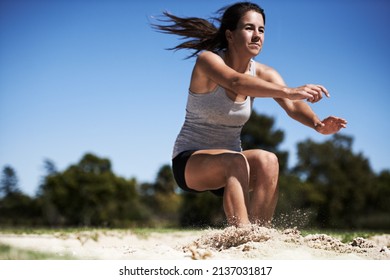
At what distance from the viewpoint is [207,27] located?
5152 mm

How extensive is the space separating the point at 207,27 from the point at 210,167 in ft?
5.37

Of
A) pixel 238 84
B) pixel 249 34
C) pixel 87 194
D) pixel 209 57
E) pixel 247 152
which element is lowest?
pixel 247 152

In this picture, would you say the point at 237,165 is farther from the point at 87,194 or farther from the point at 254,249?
the point at 87,194

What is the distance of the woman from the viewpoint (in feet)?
13.4

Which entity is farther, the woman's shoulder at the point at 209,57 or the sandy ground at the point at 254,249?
the woman's shoulder at the point at 209,57

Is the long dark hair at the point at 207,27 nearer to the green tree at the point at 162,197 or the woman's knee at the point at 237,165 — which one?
the woman's knee at the point at 237,165

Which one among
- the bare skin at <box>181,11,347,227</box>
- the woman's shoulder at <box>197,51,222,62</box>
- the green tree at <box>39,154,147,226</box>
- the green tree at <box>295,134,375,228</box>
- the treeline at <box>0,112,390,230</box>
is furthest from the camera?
the green tree at <box>39,154,147,226</box>

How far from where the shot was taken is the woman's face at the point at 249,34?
4.47m

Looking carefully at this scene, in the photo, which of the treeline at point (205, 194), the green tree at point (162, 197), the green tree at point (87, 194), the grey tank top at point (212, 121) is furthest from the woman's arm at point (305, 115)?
the green tree at point (87, 194)

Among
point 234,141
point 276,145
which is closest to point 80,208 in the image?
point 276,145

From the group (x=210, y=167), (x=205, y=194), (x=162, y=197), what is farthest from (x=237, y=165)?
(x=162, y=197)

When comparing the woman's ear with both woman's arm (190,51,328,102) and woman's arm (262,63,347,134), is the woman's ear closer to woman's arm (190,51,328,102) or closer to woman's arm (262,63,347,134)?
woman's arm (190,51,328,102)

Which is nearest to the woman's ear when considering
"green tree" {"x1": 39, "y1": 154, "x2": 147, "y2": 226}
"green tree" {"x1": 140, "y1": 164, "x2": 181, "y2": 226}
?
"green tree" {"x1": 140, "y1": 164, "x2": 181, "y2": 226}

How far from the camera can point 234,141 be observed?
4.86m
